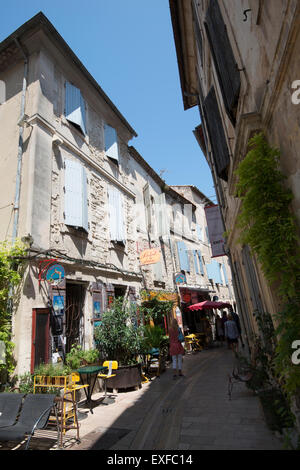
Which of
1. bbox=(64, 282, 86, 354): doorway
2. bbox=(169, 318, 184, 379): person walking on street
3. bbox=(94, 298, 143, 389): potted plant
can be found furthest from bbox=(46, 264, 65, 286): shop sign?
bbox=(169, 318, 184, 379): person walking on street

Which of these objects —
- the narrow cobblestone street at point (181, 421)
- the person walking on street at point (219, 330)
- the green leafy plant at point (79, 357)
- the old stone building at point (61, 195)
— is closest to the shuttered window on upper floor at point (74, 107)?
the old stone building at point (61, 195)

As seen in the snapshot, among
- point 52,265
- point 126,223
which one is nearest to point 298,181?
point 52,265

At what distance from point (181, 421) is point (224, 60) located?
5583mm

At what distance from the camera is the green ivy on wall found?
2.11m

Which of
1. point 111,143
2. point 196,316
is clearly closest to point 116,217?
point 111,143

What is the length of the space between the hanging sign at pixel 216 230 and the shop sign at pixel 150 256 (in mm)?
2060

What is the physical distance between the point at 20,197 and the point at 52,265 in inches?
73.8

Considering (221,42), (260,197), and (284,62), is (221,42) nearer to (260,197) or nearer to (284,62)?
(284,62)

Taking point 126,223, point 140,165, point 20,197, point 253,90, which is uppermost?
point 140,165

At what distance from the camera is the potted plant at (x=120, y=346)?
21.3 ft

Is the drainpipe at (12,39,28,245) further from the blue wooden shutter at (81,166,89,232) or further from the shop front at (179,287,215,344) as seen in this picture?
the shop front at (179,287,215,344)

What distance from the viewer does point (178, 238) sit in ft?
51.3

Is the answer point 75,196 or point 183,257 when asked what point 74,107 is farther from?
point 183,257
